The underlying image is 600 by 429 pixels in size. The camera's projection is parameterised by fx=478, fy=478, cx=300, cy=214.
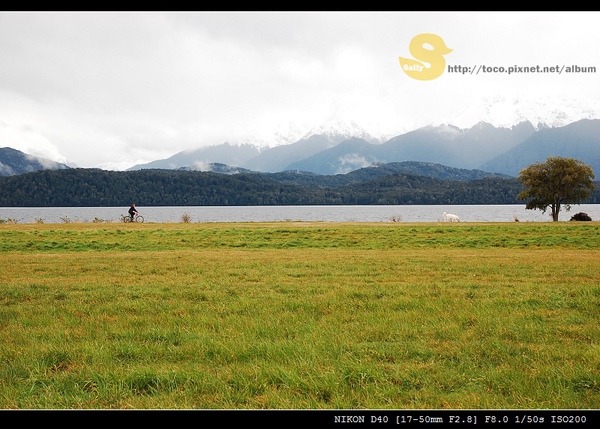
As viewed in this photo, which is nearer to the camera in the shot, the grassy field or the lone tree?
the grassy field

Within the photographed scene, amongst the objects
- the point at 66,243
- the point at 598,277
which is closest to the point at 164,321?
the point at 598,277

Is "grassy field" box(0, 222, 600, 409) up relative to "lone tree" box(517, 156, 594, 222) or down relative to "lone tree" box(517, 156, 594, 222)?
down

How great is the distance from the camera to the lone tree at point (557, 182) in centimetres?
5359

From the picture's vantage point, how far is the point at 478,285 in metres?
12.4

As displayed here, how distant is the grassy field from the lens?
17.6ft

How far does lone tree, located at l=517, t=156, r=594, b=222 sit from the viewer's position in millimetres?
53594

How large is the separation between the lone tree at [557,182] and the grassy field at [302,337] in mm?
42318

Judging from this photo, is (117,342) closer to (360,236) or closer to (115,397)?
(115,397)

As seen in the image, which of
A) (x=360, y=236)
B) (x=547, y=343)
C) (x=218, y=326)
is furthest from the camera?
(x=360, y=236)

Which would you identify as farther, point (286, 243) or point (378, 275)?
point (286, 243)

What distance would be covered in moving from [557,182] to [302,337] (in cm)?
5554

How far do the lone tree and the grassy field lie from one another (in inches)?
1666
